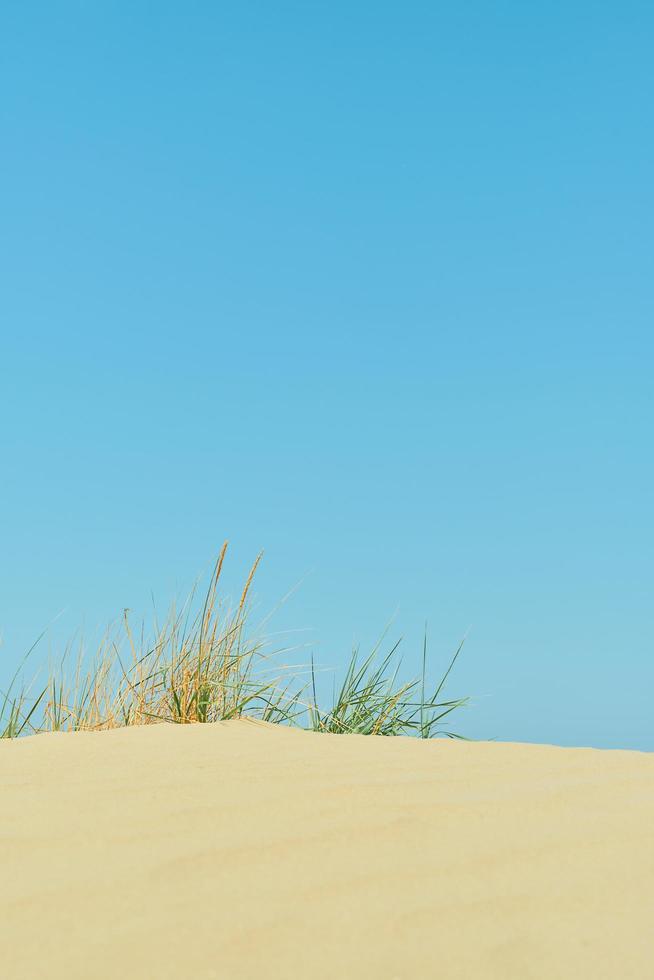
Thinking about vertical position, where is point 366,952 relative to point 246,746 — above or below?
below

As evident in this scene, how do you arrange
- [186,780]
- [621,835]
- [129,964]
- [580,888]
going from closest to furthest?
[129,964]
[580,888]
[621,835]
[186,780]

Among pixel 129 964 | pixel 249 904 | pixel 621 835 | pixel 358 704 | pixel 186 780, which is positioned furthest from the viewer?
pixel 358 704

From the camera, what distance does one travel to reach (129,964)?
1.55 m

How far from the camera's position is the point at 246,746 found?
2.98 metres

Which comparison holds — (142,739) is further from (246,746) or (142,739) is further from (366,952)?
(366,952)

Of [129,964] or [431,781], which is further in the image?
[431,781]

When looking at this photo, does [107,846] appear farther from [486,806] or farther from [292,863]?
[486,806]

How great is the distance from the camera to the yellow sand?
157 centimetres

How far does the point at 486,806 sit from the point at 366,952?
0.77m

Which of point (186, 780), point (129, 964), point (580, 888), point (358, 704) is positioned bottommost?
point (129, 964)

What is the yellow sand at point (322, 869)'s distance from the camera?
1.57 meters

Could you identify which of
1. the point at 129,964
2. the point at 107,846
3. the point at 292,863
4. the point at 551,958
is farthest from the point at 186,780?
the point at 551,958

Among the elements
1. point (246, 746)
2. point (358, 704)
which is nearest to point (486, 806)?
point (246, 746)

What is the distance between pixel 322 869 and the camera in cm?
186
